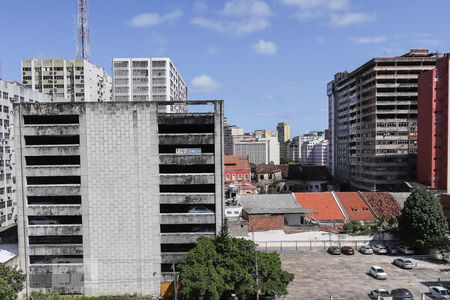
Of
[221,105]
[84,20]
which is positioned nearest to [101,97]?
[84,20]

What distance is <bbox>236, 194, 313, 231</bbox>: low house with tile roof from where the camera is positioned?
180ft

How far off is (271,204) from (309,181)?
59.3m

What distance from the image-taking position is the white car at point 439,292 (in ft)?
118

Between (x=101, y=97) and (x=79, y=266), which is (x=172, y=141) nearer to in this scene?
(x=79, y=266)

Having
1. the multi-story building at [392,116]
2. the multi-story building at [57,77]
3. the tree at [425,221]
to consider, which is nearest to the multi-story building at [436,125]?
the multi-story building at [392,116]

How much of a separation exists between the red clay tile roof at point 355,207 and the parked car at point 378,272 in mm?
19834

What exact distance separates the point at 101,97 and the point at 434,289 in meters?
106

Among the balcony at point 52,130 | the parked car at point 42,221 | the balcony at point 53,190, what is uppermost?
the balcony at point 52,130

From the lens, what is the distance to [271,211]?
57375 millimetres

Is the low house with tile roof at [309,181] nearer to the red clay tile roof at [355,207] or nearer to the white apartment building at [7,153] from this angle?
the red clay tile roof at [355,207]

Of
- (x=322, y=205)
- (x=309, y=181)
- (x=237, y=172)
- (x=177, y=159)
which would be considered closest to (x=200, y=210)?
(x=177, y=159)

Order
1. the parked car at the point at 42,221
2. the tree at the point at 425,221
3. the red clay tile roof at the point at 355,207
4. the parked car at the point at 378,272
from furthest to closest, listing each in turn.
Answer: the red clay tile roof at the point at 355,207 → the tree at the point at 425,221 → the parked car at the point at 42,221 → the parked car at the point at 378,272

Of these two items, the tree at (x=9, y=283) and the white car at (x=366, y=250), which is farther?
the white car at (x=366, y=250)

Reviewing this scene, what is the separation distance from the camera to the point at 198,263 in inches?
1411
